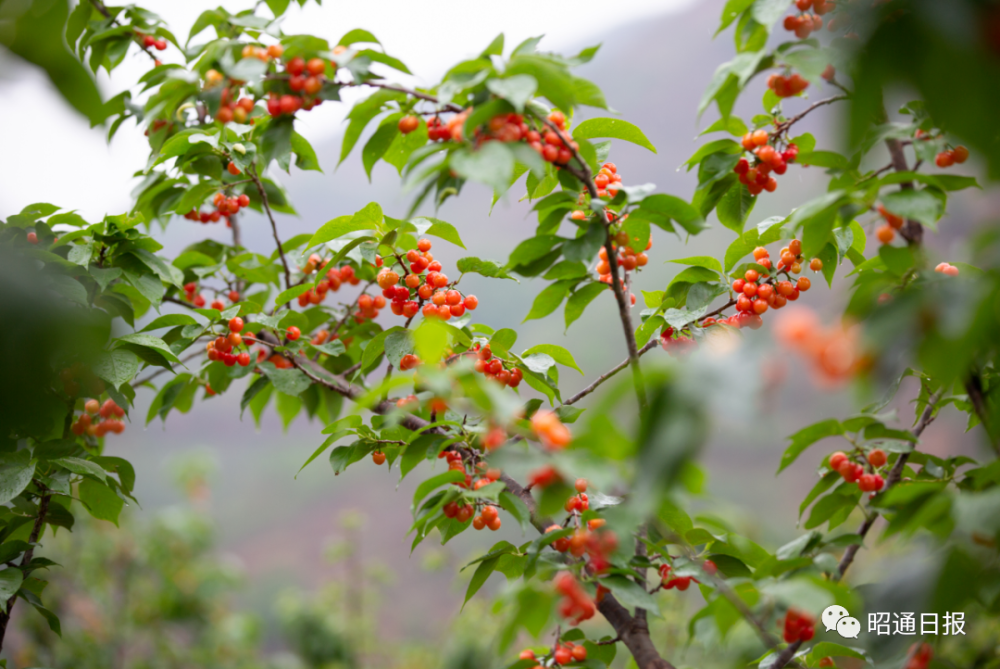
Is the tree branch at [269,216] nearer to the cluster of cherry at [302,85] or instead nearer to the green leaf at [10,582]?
the cluster of cherry at [302,85]

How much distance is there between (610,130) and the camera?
1077mm

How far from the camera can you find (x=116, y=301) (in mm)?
1361

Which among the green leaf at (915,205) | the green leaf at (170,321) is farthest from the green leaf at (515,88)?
the green leaf at (170,321)

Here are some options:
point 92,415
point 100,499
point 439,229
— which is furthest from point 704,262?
point 92,415

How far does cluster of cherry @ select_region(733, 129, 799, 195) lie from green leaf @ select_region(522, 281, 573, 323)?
326 mm

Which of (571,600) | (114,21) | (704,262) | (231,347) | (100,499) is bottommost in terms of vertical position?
(100,499)

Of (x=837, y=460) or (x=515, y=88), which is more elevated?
(x=515, y=88)

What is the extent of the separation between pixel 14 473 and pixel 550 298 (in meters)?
0.97

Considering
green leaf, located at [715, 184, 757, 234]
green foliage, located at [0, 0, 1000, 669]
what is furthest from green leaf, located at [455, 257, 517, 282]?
green leaf, located at [715, 184, 757, 234]

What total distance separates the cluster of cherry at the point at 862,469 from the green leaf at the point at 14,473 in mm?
1295

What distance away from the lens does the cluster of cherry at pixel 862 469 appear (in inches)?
35.3

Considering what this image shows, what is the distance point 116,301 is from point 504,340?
2.84ft

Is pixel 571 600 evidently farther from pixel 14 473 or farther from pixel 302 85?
pixel 14 473

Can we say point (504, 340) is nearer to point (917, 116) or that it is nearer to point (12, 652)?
point (917, 116)
